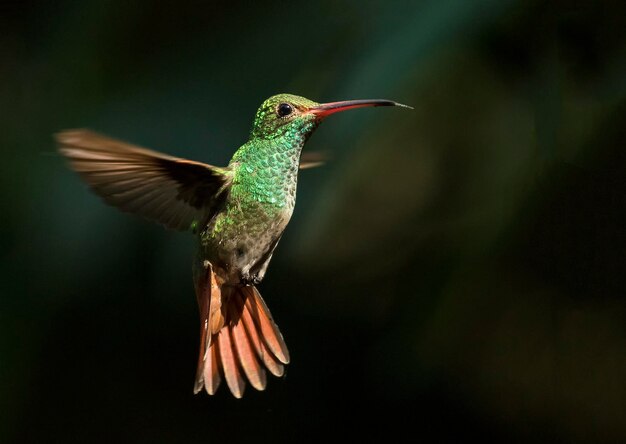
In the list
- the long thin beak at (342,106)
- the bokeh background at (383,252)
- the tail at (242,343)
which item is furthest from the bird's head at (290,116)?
the bokeh background at (383,252)

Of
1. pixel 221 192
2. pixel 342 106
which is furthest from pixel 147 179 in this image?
pixel 342 106

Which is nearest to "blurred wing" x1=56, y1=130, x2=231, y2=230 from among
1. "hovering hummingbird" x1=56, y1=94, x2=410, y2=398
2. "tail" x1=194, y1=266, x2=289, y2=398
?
"hovering hummingbird" x1=56, y1=94, x2=410, y2=398

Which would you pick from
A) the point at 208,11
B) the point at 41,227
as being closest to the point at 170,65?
the point at 208,11

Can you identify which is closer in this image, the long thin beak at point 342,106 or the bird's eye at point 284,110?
the long thin beak at point 342,106

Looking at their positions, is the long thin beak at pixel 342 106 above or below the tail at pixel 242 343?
above

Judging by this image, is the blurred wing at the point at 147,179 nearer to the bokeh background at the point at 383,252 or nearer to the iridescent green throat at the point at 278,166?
the iridescent green throat at the point at 278,166

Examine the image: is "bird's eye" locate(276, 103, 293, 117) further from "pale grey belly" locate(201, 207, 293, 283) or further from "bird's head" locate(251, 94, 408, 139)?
"pale grey belly" locate(201, 207, 293, 283)

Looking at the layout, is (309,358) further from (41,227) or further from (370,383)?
(41,227)
